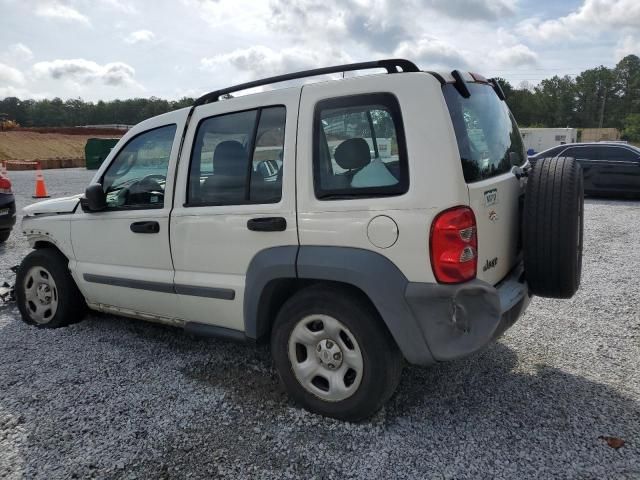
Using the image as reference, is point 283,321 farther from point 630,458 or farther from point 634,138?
point 634,138

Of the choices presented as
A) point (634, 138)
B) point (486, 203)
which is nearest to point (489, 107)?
point (486, 203)

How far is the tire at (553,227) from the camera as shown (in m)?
2.84

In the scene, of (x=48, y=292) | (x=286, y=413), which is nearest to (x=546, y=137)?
(x=48, y=292)

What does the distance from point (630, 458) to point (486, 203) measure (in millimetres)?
1460

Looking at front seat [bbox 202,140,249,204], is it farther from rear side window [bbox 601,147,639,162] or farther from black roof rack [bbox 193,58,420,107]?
rear side window [bbox 601,147,639,162]

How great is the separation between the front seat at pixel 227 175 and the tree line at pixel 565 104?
3690 inches

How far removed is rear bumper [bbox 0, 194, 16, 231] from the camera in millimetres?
7898

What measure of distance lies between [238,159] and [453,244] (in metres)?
1.50

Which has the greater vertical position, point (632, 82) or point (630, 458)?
point (632, 82)

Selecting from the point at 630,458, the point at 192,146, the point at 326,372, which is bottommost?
the point at 630,458

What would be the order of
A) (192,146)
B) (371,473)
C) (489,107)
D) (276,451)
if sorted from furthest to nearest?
(192,146) < (489,107) < (276,451) < (371,473)

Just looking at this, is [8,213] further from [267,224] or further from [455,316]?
[455,316]

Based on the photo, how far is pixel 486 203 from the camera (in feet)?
8.70

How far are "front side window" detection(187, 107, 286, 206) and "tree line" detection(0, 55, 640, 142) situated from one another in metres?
93.6
